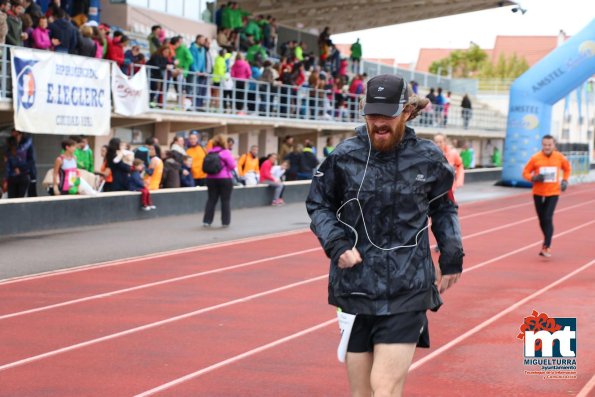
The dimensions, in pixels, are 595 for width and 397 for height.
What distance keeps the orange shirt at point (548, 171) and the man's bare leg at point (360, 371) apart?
1032cm

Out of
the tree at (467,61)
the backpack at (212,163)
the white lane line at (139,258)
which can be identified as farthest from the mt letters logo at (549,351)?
the tree at (467,61)

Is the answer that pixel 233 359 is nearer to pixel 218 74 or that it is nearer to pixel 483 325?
pixel 483 325

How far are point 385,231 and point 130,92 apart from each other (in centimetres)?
1811

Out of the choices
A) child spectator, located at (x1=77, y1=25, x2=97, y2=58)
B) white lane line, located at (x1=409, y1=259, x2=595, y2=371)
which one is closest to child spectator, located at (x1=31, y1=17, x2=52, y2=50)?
child spectator, located at (x1=77, y1=25, x2=97, y2=58)

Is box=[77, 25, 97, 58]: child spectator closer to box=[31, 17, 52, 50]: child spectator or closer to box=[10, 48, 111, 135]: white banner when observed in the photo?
box=[10, 48, 111, 135]: white banner

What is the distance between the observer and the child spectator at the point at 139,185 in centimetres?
2017

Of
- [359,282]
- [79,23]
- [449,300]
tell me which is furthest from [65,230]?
[359,282]

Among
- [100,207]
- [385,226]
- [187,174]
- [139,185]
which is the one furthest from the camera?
[187,174]

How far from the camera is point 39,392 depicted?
285 inches

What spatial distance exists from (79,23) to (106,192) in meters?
4.67

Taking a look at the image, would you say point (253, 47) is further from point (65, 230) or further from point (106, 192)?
point (65, 230)

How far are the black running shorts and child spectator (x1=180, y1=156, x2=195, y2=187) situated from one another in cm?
1760

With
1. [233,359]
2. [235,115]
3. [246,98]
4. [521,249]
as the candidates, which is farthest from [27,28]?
[233,359]

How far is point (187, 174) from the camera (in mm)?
22625
